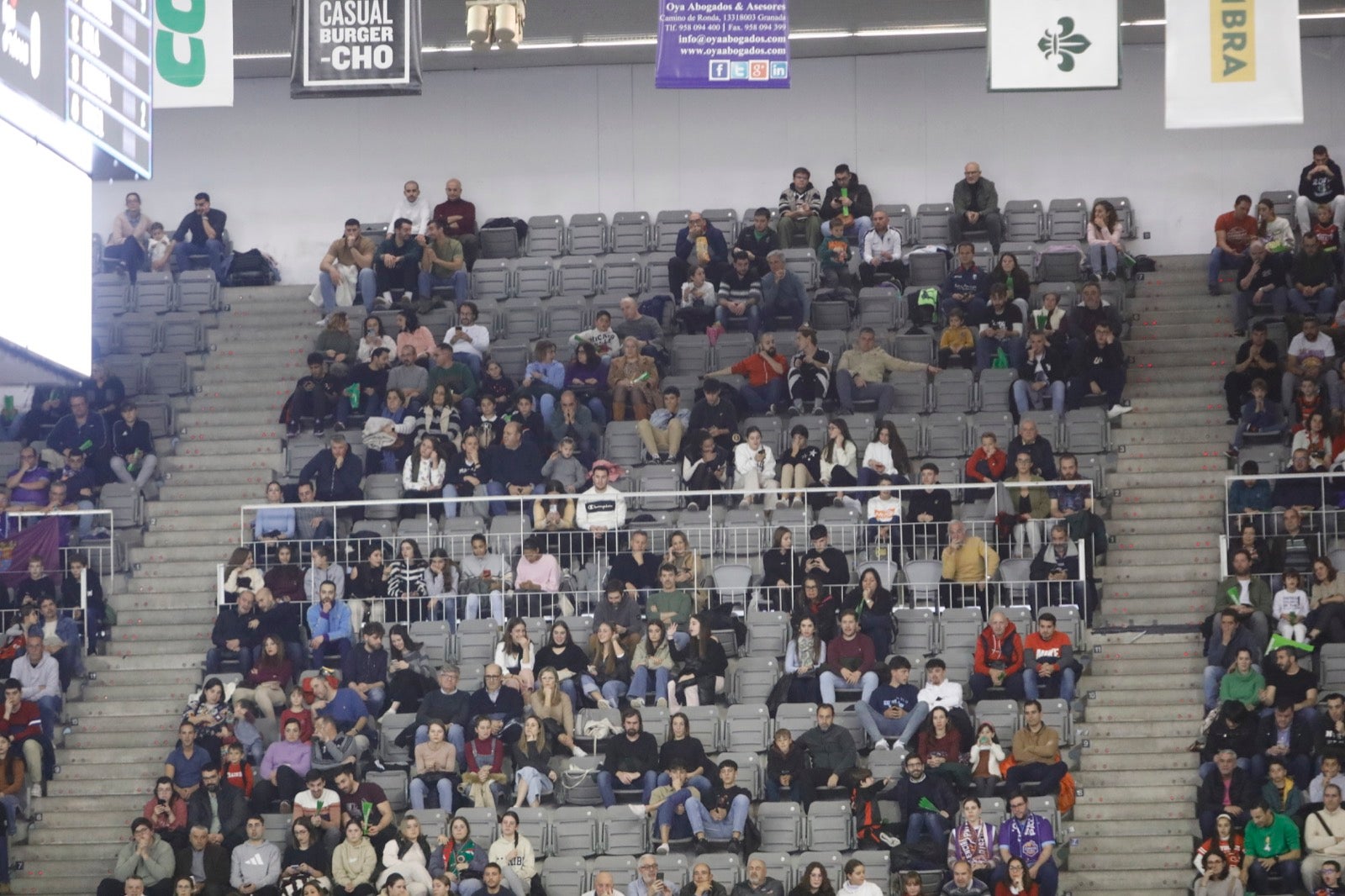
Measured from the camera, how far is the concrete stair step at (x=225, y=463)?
2677 centimetres

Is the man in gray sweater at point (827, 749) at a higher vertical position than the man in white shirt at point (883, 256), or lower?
lower

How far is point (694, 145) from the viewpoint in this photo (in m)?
31.2

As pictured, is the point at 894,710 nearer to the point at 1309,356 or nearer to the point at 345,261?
the point at 1309,356

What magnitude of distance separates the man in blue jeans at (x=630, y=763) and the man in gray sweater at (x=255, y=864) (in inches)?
117

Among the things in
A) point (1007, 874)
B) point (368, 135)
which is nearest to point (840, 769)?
point (1007, 874)

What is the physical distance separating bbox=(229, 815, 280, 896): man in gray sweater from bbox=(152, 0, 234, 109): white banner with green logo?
6.44m

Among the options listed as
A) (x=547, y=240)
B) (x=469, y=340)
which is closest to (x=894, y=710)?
(x=469, y=340)

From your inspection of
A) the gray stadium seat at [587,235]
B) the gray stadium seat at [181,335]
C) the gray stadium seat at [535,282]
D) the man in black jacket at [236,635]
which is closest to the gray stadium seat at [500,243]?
the gray stadium seat at [587,235]

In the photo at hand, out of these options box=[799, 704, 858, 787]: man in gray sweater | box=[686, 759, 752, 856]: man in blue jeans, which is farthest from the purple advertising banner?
box=[686, 759, 752, 856]: man in blue jeans

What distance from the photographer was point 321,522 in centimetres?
2453

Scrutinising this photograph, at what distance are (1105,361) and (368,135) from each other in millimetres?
11215

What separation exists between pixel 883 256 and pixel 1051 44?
907 cm

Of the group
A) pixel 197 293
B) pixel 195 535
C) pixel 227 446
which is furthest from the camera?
pixel 197 293

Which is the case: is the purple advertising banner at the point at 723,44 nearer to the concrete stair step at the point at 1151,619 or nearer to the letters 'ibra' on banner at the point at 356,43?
the letters 'ibra' on banner at the point at 356,43
